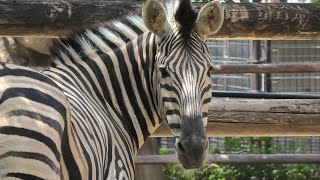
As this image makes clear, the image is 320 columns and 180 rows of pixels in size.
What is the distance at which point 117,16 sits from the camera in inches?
171

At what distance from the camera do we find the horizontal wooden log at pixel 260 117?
4.84 meters

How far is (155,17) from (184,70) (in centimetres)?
42

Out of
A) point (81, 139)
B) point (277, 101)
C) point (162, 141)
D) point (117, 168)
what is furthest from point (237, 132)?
point (162, 141)

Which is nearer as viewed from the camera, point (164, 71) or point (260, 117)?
point (164, 71)

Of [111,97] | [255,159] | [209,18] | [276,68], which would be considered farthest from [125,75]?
[276,68]

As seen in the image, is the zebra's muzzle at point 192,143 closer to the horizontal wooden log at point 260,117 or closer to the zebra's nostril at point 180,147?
the zebra's nostril at point 180,147

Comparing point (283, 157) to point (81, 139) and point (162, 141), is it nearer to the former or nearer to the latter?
point (81, 139)

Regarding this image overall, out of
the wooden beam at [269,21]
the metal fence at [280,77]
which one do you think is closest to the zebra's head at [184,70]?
the wooden beam at [269,21]

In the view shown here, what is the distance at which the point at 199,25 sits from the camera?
3.46 meters

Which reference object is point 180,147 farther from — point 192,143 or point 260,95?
point 260,95

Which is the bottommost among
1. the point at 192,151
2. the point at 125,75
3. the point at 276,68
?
the point at 192,151

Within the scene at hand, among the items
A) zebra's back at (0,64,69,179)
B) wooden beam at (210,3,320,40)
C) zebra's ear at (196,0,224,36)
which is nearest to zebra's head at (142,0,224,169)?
zebra's ear at (196,0,224,36)

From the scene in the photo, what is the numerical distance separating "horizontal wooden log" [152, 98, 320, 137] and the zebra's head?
4.47 ft

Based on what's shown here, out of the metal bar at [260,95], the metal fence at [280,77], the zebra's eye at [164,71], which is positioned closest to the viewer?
the zebra's eye at [164,71]
